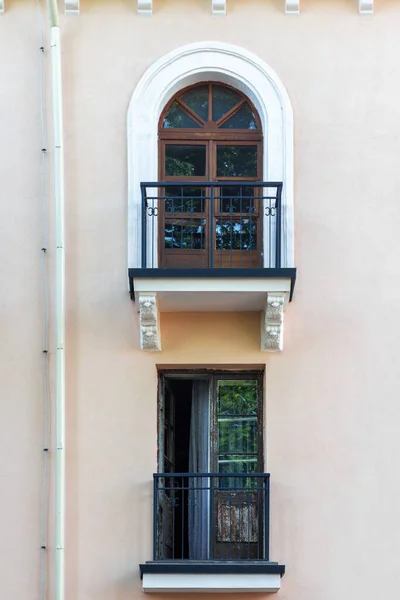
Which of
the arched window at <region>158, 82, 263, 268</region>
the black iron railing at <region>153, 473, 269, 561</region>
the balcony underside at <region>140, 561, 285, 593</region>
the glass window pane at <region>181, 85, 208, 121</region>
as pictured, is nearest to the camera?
the balcony underside at <region>140, 561, 285, 593</region>

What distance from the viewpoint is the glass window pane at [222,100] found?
60.1 feet

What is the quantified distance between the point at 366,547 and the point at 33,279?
4.70 meters

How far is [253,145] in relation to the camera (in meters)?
18.2

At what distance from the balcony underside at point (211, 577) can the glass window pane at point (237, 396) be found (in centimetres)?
192

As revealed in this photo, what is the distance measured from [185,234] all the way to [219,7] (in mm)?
2711

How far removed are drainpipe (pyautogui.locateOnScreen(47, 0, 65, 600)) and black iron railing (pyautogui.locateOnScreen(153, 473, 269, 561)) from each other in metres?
1.02

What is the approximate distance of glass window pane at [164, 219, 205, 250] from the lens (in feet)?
58.7

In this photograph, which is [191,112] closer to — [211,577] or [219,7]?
[219,7]

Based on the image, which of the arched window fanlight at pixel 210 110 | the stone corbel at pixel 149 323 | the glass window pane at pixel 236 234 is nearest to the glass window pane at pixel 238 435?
the stone corbel at pixel 149 323

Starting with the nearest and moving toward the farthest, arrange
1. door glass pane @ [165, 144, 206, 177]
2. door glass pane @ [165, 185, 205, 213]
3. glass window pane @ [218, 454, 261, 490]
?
glass window pane @ [218, 454, 261, 490] → door glass pane @ [165, 185, 205, 213] → door glass pane @ [165, 144, 206, 177]

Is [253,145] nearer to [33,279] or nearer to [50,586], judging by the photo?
[33,279]

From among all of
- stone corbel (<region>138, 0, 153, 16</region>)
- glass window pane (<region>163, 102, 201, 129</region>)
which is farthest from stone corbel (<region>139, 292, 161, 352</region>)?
stone corbel (<region>138, 0, 153, 16</region>)

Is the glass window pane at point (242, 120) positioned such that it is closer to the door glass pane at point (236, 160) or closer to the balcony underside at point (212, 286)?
the door glass pane at point (236, 160)

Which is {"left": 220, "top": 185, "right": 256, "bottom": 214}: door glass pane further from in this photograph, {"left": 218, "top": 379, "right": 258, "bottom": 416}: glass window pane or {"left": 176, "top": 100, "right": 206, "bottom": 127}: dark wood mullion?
{"left": 218, "top": 379, "right": 258, "bottom": 416}: glass window pane
